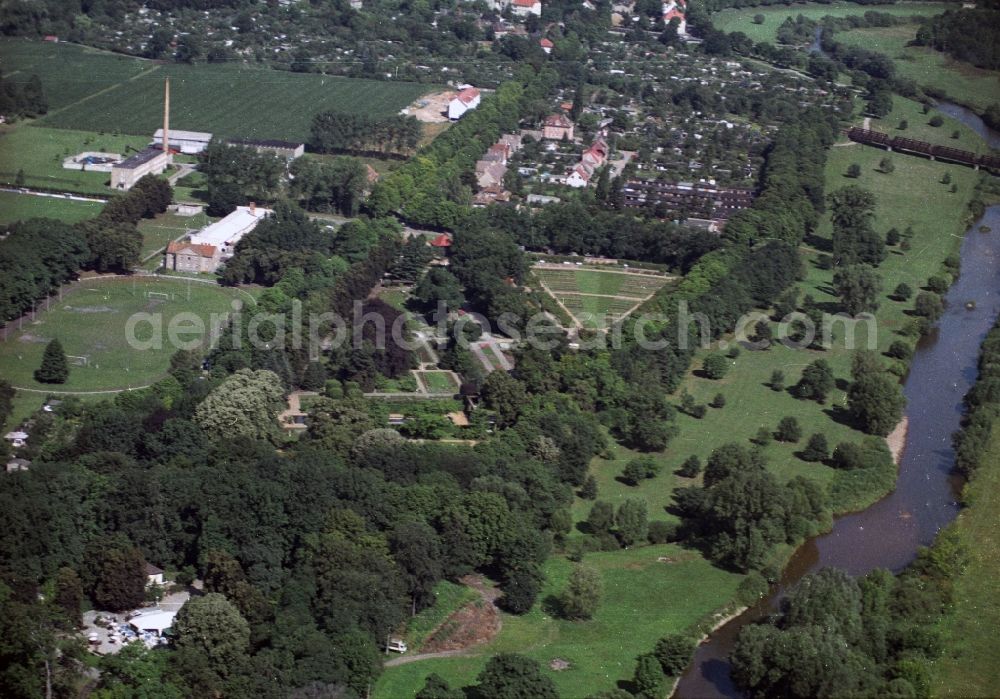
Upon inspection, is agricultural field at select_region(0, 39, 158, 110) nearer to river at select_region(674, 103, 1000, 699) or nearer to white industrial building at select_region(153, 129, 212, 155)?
white industrial building at select_region(153, 129, 212, 155)

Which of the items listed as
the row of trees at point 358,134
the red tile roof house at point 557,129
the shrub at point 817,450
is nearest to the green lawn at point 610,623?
the shrub at point 817,450

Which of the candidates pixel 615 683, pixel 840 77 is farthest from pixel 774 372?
pixel 840 77

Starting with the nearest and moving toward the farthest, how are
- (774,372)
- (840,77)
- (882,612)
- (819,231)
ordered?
(882,612) → (774,372) → (819,231) → (840,77)

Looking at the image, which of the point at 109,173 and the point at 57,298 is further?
the point at 109,173

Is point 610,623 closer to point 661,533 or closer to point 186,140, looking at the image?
point 661,533

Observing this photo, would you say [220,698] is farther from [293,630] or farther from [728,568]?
[728,568]
